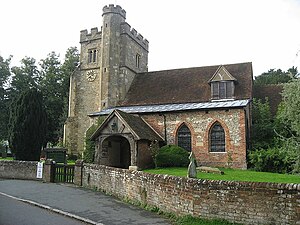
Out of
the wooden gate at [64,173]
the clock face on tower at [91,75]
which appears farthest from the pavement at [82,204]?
the clock face on tower at [91,75]

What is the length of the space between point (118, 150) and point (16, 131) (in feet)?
28.5

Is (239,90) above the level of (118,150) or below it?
above

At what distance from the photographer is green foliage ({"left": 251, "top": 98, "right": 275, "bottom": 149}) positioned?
902 inches

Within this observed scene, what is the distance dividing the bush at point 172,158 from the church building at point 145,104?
116 centimetres

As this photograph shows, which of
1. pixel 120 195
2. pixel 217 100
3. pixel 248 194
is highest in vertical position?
pixel 217 100

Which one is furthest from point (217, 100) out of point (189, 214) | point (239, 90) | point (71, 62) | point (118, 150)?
point (71, 62)

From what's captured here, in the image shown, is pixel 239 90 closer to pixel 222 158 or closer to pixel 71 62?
pixel 222 158

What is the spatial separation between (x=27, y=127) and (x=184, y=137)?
43.3ft

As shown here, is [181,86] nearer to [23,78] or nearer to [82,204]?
[82,204]

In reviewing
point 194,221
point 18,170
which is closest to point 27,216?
point 194,221

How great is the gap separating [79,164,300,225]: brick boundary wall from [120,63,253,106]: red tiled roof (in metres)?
15.0

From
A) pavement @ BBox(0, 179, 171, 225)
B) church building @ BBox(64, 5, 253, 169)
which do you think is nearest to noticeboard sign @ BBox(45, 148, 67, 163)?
church building @ BBox(64, 5, 253, 169)

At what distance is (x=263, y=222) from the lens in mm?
7977

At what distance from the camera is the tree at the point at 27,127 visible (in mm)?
25500
